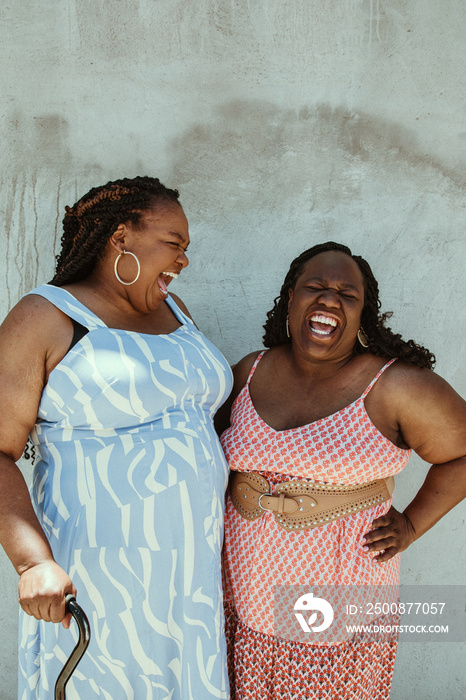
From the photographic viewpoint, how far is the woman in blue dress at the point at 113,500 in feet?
6.76

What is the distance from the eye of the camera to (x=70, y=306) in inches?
85.6

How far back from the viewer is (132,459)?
6.92 ft

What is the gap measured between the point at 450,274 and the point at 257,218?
1.01 m

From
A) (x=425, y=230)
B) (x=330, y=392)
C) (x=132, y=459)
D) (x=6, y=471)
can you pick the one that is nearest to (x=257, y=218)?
(x=425, y=230)

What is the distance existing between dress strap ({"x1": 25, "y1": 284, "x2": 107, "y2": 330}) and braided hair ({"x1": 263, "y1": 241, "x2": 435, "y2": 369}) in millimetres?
913

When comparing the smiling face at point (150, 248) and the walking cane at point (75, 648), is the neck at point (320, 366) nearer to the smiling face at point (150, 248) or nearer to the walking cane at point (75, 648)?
the smiling face at point (150, 248)

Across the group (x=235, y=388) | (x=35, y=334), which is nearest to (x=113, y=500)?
(x=35, y=334)

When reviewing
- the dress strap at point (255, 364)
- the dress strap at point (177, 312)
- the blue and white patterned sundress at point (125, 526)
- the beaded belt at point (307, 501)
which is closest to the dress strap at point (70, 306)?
the blue and white patterned sundress at point (125, 526)

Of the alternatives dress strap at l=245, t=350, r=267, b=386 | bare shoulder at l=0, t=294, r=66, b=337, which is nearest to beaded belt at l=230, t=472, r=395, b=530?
dress strap at l=245, t=350, r=267, b=386

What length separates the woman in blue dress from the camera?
81.1 inches

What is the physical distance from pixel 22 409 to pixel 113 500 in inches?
16.2

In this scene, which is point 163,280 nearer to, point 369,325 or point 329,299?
point 329,299

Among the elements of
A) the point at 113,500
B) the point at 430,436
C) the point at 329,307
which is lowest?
the point at 113,500

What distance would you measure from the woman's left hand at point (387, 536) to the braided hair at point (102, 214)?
1445mm
